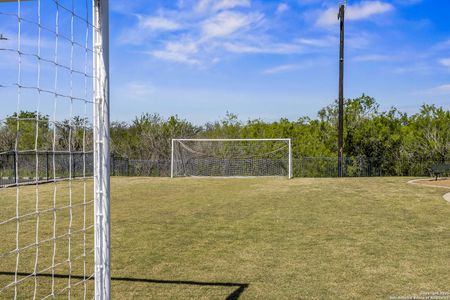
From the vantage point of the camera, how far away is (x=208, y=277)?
6.33 metres

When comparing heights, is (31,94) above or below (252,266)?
above

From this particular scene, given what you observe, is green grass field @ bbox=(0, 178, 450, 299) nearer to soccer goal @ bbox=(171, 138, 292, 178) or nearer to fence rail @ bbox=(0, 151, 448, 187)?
fence rail @ bbox=(0, 151, 448, 187)

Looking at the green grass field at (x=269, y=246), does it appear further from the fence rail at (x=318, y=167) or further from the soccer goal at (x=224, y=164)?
the soccer goal at (x=224, y=164)

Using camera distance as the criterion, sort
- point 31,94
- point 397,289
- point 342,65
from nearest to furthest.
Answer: point 31,94, point 397,289, point 342,65

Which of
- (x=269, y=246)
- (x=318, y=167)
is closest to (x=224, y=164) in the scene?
(x=318, y=167)

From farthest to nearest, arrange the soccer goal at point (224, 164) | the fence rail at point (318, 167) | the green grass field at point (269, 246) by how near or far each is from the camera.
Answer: the soccer goal at point (224, 164), the fence rail at point (318, 167), the green grass field at point (269, 246)

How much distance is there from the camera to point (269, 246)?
8227mm

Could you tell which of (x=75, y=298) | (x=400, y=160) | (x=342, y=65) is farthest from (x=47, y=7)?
(x=400, y=160)

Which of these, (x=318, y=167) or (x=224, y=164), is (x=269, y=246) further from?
(x=318, y=167)

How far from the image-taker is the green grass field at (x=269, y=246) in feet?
19.3

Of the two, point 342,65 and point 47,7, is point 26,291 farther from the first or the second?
point 342,65

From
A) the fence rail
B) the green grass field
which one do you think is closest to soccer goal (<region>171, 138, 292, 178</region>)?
the fence rail

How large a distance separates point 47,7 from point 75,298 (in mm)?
3156

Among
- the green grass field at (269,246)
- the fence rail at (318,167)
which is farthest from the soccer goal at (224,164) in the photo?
the green grass field at (269,246)
